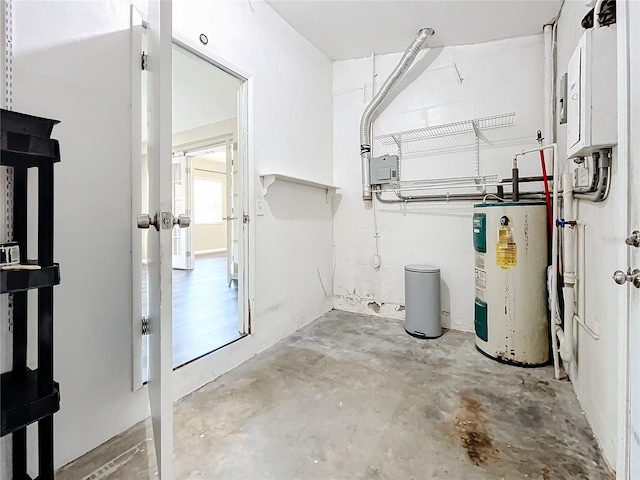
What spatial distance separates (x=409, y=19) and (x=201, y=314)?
327cm

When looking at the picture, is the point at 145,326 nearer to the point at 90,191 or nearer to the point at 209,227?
the point at 90,191

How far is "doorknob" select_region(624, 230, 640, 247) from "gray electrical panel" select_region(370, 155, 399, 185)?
2.24 meters

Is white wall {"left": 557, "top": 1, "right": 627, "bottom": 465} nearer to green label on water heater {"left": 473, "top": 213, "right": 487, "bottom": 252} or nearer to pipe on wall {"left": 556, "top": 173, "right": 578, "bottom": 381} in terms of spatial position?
pipe on wall {"left": 556, "top": 173, "right": 578, "bottom": 381}

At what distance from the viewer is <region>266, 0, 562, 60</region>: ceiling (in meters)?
2.35

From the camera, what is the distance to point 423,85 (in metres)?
3.03

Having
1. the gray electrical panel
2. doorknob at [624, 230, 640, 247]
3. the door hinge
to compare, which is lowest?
the door hinge

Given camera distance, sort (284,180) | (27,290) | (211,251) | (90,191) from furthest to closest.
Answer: (211,251), (284,180), (90,191), (27,290)

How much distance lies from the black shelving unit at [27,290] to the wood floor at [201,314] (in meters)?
0.62

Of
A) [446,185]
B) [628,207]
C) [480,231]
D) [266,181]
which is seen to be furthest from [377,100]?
[628,207]

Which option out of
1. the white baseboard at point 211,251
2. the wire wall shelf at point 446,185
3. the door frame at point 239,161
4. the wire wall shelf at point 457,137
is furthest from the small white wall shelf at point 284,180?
the white baseboard at point 211,251

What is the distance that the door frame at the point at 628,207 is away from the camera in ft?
3.10

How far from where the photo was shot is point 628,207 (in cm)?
99

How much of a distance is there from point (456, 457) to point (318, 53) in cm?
341

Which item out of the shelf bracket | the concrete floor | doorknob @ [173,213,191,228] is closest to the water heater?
the concrete floor
